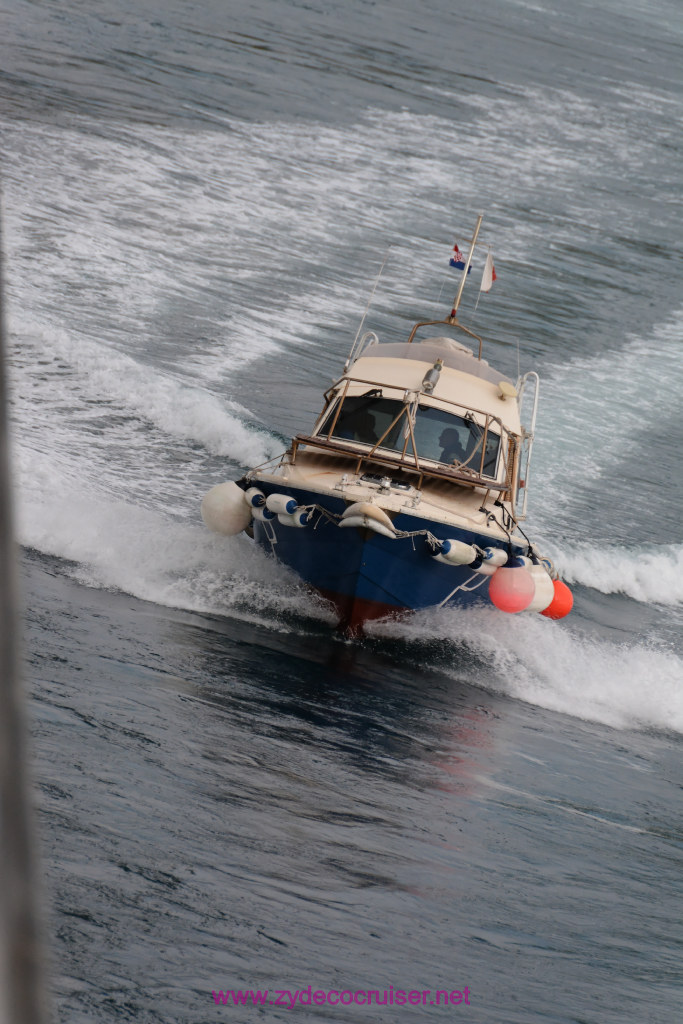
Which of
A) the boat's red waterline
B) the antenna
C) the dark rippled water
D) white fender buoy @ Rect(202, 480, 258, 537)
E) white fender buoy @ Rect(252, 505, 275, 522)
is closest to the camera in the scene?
the antenna

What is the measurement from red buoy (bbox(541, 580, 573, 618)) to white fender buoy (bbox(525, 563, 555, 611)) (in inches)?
12.4

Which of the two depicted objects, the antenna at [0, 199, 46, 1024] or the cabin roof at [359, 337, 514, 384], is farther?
the cabin roof at [359, 337, 514, 384]

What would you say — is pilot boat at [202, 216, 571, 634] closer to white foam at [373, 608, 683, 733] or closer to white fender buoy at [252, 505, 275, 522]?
white fender buoy at [252, 505, 275, 522]

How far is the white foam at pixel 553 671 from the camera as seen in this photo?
29.3 feet

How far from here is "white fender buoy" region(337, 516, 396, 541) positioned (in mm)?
8141

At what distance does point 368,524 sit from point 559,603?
212 centimetres

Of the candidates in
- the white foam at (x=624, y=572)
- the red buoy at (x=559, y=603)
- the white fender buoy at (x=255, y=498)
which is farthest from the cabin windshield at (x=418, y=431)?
the white foam at (x=624, y=572)

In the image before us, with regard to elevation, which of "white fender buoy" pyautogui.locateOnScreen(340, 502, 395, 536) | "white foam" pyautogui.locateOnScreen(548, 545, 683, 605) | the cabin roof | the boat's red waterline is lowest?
the boat's red waterline

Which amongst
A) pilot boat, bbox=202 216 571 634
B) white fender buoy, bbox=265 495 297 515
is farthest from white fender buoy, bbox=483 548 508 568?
white fender buoy, bbox=265 495 297 515

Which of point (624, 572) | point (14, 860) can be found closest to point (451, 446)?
point (624, 572)

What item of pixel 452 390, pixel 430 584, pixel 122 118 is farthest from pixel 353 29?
pixel 430 584

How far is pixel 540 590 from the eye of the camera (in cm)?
880

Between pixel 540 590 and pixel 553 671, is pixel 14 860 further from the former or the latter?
pixel 553 671

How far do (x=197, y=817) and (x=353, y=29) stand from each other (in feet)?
115
